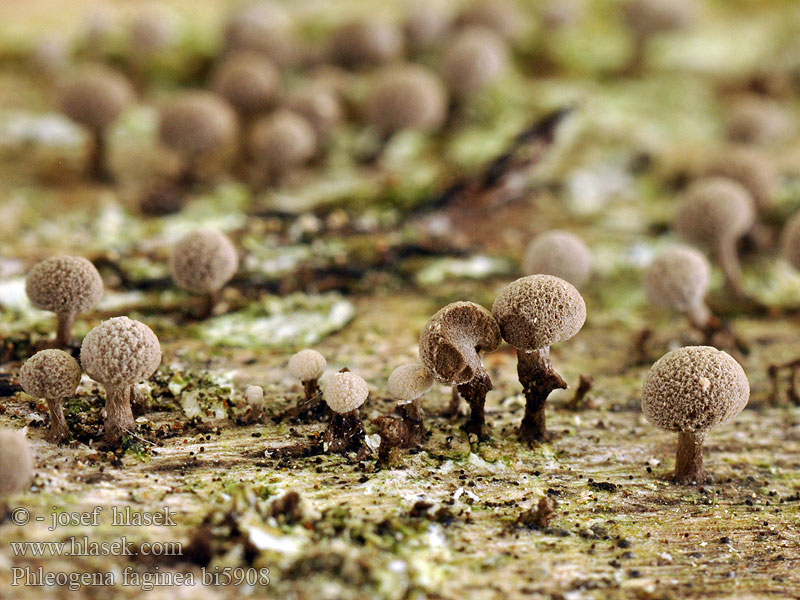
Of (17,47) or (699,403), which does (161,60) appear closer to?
(17,47)

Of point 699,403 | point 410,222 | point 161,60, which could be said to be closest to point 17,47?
point 161,60

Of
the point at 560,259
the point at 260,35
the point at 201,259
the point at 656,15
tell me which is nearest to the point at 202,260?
the point at 201,259

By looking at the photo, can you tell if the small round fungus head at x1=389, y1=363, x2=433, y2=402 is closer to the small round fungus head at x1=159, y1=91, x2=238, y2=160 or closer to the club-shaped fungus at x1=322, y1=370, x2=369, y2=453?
the club-shaped fungus at x1=322, y1=370, x2=369, y2=453

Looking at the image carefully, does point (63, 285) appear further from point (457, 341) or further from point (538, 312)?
point (538, 312)

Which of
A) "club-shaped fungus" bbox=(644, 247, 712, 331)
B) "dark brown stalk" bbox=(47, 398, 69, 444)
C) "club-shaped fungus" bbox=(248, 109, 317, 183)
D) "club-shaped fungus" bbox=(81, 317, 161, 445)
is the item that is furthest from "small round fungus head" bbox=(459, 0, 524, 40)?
"dark brown stalk" bbox=(47, 398, 69, 444)

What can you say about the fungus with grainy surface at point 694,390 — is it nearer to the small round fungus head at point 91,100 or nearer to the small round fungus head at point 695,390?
the small round fungus head at point 695,390

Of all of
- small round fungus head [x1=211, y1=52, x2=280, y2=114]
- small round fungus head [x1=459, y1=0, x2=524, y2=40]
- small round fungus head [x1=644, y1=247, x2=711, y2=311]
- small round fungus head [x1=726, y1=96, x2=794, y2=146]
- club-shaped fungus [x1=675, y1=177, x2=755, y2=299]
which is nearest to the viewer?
small round fungus head [x1=644, y1=247, x2=711, y2=311]
